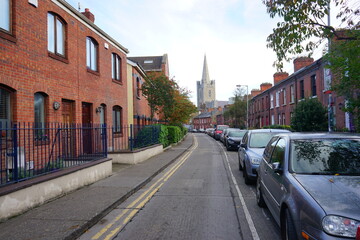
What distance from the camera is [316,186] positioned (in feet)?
11.6

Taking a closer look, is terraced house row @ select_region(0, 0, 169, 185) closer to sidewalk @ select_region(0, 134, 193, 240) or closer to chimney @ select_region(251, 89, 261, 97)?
sidewalk @ select_region(0, 134, 193, 240)

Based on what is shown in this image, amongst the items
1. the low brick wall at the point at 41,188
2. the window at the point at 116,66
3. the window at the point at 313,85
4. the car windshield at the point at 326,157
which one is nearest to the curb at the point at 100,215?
the low brick wall at the point at 41,188

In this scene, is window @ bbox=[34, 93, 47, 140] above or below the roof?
below

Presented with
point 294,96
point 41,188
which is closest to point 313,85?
point 294,96

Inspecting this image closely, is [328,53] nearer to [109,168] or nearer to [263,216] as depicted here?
[263,216]

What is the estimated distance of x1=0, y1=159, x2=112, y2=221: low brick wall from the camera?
17.2 feet

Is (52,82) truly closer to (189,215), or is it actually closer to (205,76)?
(189,215)


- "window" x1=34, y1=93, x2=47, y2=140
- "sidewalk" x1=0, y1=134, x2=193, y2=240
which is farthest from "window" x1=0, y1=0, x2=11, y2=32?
"sidewalk" x1=0, y1=134, x2=193, y2=240

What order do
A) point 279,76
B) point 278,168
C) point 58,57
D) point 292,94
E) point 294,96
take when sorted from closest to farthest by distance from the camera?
point 278,168 < point 58,57 < point 294,96 < point 292,94 < point 279,76

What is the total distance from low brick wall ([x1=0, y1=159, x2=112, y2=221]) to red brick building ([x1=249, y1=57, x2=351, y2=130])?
449 inches

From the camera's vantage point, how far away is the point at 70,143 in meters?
8.18

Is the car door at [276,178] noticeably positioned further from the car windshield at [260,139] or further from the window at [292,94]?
the window at [292,94]

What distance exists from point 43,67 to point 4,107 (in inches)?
85.6

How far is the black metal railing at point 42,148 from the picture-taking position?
5.73m
